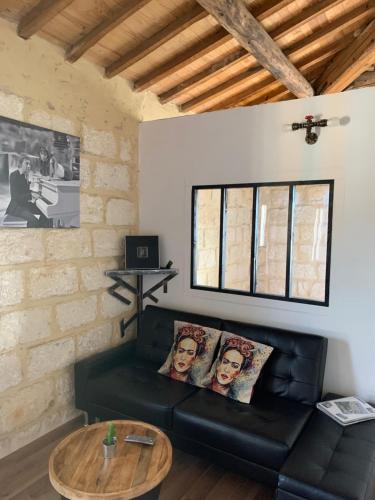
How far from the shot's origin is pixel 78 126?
107 inches


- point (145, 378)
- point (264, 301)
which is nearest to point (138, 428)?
point (145, 378)

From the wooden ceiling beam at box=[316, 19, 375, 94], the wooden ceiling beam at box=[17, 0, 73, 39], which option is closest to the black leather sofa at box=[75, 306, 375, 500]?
the wooden ceiling beam at box=[17, 0, 73, 39]

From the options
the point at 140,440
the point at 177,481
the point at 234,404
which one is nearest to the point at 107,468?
the point at 140,440

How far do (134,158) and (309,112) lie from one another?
61.9 inches

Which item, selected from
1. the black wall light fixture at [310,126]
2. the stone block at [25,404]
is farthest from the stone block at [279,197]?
the stone block at [25,404]

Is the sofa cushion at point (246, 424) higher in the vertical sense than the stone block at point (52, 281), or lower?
lower

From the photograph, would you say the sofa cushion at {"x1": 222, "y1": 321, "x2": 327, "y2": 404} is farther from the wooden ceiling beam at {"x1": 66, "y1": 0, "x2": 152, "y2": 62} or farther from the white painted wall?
the wooden ceiling beam at {"x1": 66, "y1": 0, "x2": 152, "y2": 62}

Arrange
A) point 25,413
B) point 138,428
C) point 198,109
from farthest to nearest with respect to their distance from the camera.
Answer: point 198,109
point 25,413
point 138,428

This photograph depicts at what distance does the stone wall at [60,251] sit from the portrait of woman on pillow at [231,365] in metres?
1.11

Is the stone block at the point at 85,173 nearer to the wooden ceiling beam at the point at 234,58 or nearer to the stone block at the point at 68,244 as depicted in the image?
the stone block at the point at 68,244

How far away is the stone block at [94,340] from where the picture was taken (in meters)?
2.84

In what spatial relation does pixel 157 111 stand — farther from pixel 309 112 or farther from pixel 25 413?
pixel 25 413

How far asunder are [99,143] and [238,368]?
205 cm

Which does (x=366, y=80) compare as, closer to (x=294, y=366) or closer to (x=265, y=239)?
(x=265, y=239)
